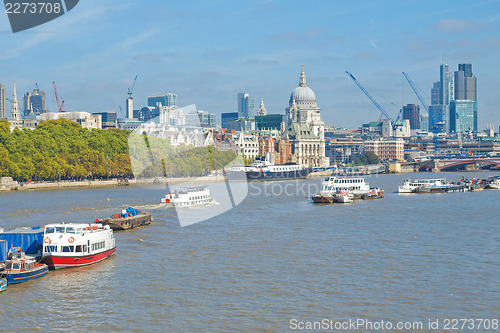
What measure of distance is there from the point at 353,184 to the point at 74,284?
183 ft

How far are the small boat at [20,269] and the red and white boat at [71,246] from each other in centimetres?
184

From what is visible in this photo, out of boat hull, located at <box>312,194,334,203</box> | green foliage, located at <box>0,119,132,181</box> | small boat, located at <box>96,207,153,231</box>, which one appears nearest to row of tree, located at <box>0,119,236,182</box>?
green foliage, located at <box>0,119,132,181</box>

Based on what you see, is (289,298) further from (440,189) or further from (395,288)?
(440,189)

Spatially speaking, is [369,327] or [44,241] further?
[44,241]

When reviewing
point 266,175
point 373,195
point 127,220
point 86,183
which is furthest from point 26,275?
point 266,175

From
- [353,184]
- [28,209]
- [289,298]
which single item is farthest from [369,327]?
[353,184]

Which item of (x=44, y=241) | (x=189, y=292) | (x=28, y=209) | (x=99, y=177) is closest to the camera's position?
(x=189, y=292)

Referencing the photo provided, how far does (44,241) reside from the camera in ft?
116

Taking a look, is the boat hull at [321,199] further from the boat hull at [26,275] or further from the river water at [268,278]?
the boat hull at [26,275]

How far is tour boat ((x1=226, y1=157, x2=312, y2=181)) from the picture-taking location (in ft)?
434

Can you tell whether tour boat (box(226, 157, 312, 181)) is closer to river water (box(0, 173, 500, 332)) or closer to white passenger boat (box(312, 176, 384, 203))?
white passenger boat (box(312, 176, 384, 203))

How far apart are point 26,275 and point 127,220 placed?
17.9 metres

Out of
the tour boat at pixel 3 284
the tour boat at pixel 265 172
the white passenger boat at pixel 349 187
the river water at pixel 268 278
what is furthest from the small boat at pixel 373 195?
the tour boat at pixel 3 284

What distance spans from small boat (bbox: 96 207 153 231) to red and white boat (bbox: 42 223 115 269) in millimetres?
11511
